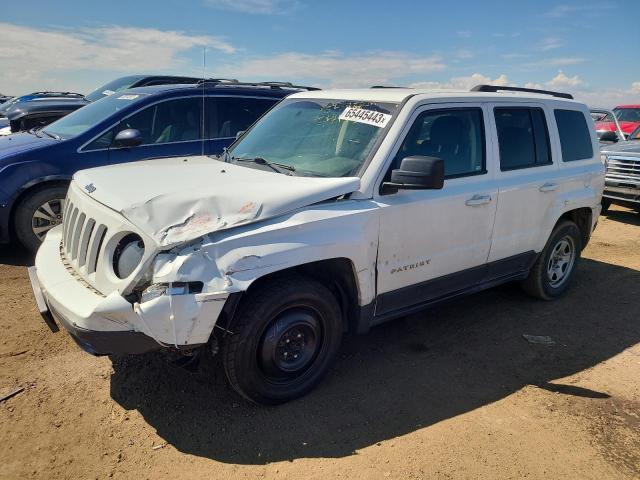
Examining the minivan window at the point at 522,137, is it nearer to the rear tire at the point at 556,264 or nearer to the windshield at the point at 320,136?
the rear tire at the point at 556,264

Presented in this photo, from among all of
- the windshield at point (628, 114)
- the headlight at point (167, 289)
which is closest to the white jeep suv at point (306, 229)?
the headlight at point (167, 289)

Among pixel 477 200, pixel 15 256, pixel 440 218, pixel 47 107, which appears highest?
pixel 47 107

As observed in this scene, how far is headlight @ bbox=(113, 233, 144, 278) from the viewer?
277 cm

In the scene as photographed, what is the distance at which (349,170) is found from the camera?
11.2 feet

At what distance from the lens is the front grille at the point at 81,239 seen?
3.00 meters

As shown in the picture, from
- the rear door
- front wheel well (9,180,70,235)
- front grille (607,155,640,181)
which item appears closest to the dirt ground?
the rear door

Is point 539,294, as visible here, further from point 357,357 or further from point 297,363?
point 297,363

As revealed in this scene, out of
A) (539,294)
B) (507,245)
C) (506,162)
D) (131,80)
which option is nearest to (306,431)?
(507,245)

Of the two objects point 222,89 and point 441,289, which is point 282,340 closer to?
point 441,289

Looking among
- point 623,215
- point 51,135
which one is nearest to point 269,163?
point 51,135

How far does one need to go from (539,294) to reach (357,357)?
2262mm

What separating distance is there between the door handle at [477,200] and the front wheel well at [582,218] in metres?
1.54

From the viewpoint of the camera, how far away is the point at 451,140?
3908 millimetres

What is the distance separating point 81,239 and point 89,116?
3658mm
